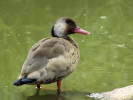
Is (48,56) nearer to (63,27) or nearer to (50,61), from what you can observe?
(50,61)

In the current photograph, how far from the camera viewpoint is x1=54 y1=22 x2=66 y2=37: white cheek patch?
6.24 meters

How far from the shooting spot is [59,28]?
6.27 m

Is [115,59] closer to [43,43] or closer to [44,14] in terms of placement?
[43,43]

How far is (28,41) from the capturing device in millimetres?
8203

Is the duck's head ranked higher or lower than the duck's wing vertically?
higher

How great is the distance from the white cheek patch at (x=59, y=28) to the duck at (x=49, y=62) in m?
0.13

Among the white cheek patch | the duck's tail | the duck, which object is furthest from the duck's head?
the duck's tail

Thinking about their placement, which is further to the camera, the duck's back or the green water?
the green water

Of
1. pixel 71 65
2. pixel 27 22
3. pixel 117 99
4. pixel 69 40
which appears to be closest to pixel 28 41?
pixel 27 22

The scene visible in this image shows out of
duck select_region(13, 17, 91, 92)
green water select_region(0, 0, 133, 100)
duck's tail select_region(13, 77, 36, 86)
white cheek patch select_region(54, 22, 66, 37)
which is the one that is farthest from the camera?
white cheek patch select_region(54, 22, 66, 37)

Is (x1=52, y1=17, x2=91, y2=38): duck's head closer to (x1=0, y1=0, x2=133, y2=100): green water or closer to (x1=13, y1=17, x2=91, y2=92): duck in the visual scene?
(x1=13, y1=17, x2=91, y2=92): duck

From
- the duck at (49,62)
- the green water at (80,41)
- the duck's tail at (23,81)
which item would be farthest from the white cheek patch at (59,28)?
the duck's tail at (23,81)

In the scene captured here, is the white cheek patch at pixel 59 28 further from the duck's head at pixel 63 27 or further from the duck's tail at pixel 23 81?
the duck's tail at pixel 23 81

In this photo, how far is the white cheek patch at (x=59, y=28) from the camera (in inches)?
246
